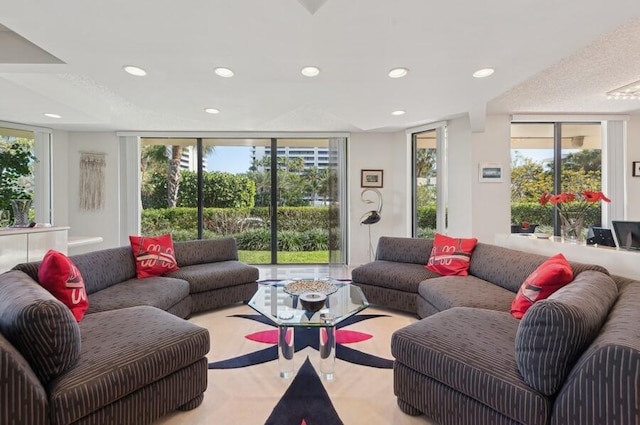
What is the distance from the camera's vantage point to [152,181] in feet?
17.2

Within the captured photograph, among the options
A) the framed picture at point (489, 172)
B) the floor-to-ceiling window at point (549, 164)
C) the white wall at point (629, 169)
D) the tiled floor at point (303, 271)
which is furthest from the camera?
the floor-to-ceiling window at point (549, 164)

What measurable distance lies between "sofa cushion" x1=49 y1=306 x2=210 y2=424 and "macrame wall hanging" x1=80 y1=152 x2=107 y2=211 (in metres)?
3.76

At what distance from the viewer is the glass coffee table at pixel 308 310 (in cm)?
199

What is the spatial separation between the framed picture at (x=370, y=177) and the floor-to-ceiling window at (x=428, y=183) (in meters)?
0.61

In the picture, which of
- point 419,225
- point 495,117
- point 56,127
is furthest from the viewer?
point 419,225

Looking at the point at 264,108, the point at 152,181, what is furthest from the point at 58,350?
the point at 152,181

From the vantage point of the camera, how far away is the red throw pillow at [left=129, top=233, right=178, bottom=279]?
9.78ft

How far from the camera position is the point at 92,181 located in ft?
16.0

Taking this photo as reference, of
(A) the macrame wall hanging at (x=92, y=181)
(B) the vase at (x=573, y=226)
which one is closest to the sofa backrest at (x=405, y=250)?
(B) the vase at (x=573, y=226)

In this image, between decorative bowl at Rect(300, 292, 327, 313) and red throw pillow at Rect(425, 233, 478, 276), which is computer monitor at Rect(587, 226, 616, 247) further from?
decorative bowl at Rect(300, 292, 327, 313)

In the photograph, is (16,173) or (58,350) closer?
(58,350)

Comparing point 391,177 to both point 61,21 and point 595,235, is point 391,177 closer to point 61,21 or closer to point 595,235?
point 595,235

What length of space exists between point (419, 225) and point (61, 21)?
477 cm

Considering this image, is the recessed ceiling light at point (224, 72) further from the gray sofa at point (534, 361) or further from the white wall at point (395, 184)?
the white wall at point (395, 184)
